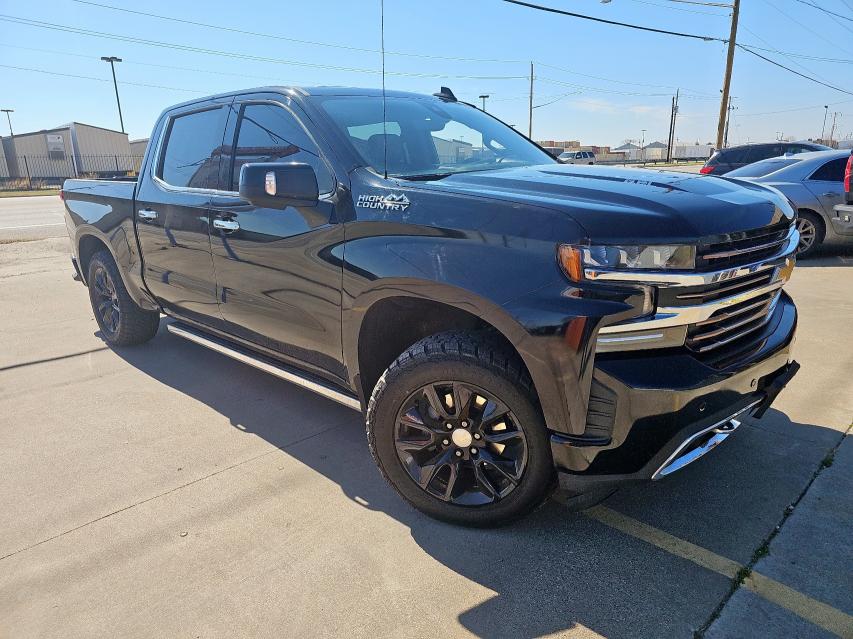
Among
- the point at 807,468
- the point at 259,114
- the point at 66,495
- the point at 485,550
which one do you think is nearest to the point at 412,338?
the point at 485,550

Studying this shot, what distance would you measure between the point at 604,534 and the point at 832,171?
25.5 ft

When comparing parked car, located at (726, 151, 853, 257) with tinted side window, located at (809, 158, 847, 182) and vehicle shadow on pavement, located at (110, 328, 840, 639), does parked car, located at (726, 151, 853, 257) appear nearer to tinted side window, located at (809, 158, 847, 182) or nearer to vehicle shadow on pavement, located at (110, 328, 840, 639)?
tinted side window, located at (809, 158, 847, 182)

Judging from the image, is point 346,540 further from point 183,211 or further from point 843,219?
point 843,219

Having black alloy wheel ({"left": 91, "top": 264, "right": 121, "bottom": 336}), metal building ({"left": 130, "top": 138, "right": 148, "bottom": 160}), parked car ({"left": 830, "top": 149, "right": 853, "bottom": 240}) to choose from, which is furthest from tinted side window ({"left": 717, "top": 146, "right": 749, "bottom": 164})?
metal building ({"left": 130, "top": 138, "right": 148, "bottom": 160})

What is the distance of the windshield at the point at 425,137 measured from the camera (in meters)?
2.96

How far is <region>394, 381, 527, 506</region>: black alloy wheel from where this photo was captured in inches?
93.5

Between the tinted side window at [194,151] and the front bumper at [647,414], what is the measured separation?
2.65 metres

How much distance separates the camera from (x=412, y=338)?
2900mm

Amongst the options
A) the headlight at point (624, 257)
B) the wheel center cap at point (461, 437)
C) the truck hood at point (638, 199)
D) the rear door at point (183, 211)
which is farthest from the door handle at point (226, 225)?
the headlight at point (624, 257)

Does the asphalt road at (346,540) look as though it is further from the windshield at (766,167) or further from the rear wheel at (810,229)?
the windshield at (766,167)

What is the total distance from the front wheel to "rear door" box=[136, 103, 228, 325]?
1673 millimetres

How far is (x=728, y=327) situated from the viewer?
2287 mm

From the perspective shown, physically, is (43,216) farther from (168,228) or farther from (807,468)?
(807,468)

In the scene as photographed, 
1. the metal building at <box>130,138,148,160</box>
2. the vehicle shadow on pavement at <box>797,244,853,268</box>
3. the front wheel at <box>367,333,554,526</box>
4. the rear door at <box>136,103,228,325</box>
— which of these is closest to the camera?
the front wheel at <box>367,333,554,526</box>
